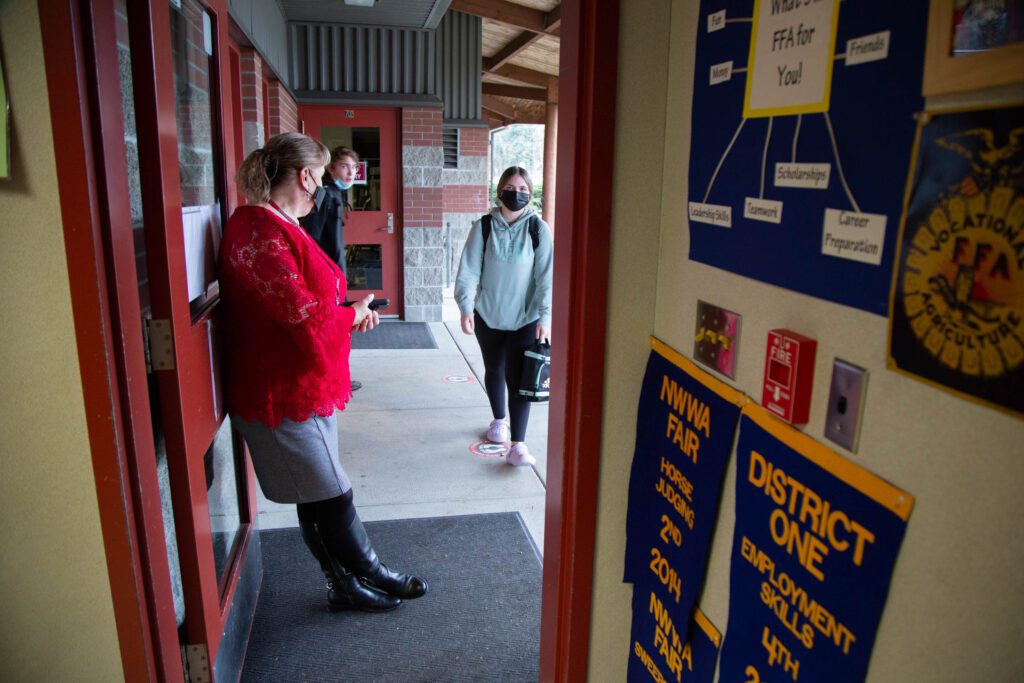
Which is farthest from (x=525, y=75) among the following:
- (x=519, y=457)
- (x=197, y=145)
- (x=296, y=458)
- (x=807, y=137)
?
(x=807, y=137)

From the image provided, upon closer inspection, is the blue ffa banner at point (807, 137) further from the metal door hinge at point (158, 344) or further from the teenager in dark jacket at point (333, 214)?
the teenager in dark jacket at point (333, 214)

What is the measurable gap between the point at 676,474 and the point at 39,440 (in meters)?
1.33

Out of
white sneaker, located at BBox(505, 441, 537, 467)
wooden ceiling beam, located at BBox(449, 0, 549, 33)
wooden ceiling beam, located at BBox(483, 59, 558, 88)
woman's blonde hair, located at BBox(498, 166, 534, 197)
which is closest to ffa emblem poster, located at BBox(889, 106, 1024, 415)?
woman's blonde hair, located at BBox(498, 166, 534, 197)

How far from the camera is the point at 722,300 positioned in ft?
4.22

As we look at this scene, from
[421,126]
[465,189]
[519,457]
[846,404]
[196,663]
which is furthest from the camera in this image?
[465,189]

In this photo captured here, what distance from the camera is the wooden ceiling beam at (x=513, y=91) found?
13617 mm

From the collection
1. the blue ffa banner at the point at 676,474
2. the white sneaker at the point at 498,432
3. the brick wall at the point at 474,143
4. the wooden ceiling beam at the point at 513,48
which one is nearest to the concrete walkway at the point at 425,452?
the white sneaker at the point at 498,432

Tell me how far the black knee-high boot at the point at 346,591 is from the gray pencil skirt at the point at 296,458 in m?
0.32

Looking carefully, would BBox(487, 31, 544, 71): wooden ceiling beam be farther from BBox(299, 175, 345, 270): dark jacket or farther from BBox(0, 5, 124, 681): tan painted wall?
BBox(0, 5, 124, 681): tan painted wall

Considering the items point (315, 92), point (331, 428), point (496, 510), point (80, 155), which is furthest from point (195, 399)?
point (315, 92)

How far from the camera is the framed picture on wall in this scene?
0.70 m

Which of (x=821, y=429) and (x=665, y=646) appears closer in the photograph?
(x=821, y=429)

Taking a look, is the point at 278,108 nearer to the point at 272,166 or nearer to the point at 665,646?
the point at 272,166

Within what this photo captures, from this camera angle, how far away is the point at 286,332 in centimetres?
220
